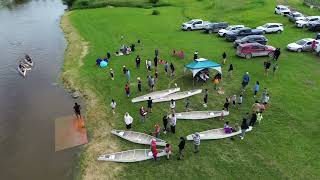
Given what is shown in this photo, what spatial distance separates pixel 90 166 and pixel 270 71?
20.6m

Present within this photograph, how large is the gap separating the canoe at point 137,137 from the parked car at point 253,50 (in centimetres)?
1843

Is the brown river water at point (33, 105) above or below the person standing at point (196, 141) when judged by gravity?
below

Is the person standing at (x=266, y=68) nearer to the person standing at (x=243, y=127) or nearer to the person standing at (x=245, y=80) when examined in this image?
the person standing at (x=245, y=80)

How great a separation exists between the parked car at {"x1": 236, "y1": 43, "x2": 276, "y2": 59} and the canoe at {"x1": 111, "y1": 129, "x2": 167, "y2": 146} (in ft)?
60.5

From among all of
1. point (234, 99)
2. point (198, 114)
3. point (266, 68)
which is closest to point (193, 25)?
point (266, 68)

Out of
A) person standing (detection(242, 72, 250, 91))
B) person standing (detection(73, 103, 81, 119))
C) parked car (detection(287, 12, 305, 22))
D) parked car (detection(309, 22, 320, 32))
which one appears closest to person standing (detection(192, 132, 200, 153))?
person standing (detection(73, 103, 81, 119))

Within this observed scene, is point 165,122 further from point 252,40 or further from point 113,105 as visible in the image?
point 252,40

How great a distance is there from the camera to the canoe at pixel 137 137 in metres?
22.8

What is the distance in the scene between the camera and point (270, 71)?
1331 inches

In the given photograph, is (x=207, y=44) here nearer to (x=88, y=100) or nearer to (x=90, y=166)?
(x=88, y=100)

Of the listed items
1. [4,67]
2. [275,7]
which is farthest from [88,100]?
[275,7]

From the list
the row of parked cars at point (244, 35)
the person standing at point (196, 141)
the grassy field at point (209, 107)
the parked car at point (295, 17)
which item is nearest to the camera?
the grassy field at point (209, 107)

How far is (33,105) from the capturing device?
30594 millimetres

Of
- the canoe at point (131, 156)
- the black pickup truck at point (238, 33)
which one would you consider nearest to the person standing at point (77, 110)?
the canoe at point (131, 156)
